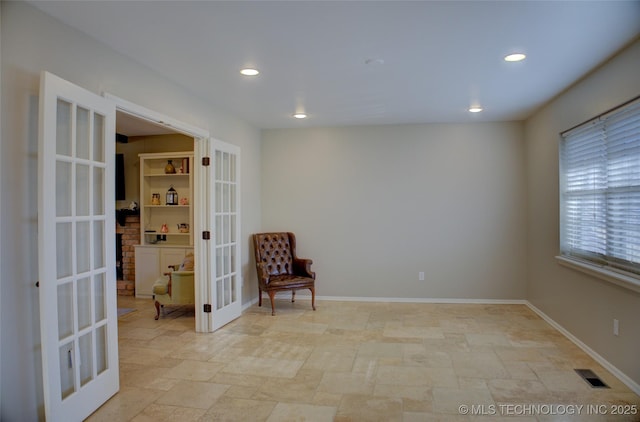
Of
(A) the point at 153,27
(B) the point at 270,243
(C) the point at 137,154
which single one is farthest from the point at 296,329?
(C) the point at 137,154

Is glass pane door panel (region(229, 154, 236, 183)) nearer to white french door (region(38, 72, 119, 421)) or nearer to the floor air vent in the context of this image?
white french door (region(38, 72, 119, 421))

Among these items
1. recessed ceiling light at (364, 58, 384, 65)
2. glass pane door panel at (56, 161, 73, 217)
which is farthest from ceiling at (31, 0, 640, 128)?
glass pane door panel at (56, 161, 73, 217)

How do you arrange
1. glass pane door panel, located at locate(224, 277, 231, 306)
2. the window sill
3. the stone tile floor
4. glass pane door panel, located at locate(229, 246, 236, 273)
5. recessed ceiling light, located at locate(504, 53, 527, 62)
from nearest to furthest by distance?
1. the stone tile floor
2. the window sill
3. recessed ceiling light, located at locate(504, 53, 527, 62)
4. glass pane door panel, located at locate(224, 277, 231, 306)
5. glass pane door panel, located at locate(229, 246, 236, 273)

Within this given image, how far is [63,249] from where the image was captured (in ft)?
8.22

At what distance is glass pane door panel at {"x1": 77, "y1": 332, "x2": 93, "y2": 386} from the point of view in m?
2.65

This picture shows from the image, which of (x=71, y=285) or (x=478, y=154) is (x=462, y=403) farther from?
(x=478, y=154)

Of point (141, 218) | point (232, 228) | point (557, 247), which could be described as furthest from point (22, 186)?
point (557, 247)

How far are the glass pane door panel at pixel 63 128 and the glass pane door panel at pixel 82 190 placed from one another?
148 mm

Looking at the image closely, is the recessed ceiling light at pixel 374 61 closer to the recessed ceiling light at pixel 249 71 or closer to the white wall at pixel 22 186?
the recessed ceiling light at pixel 249 71

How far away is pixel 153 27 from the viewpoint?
107 inches

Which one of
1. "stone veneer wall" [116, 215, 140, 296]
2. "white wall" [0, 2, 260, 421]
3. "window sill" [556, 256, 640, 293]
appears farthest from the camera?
"stone veneer wall" [116, 215, 140, 296]

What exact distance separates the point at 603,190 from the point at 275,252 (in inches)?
152

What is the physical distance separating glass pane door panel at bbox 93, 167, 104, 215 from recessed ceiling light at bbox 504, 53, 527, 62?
3.15 m

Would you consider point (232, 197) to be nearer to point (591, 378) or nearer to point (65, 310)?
point (65, 310)
